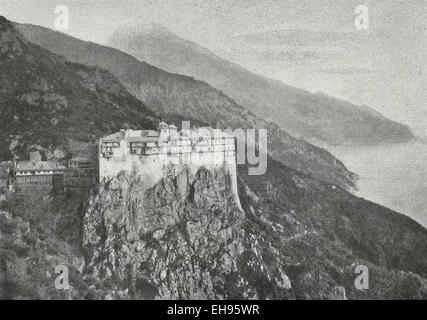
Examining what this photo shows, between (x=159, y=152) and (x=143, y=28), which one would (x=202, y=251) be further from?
(x=143, y=28)

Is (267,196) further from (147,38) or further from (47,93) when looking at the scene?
(147,38)

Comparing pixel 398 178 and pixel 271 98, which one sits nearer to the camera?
pixel 398 178

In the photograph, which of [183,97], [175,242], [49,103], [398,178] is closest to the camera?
[175,242]

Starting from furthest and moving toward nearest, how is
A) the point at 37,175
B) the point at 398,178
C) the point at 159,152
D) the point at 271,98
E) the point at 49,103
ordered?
the point at 271,98, the point at 398,178, the point at 49,103, the point at 37,175, the point at 159,152

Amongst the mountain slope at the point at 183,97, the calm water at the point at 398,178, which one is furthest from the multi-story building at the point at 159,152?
the mountain slope at the point at 183,97

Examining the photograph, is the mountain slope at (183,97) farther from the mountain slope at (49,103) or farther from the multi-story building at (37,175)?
the multi-story building at (37,175)

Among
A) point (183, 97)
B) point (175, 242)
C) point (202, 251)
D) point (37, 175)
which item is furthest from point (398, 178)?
point (183, 97)

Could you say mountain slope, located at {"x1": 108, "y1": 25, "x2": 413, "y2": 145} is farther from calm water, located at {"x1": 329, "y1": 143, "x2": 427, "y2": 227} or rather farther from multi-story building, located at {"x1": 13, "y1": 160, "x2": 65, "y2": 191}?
multi-story building, located at {"x1": 13, "y1": 160, "x2": 65, "y2": 191}
